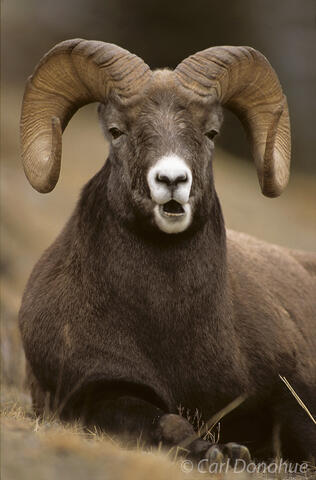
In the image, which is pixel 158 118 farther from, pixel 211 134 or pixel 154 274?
pixel 154 274

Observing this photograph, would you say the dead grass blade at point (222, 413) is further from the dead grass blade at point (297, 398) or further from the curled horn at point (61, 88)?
the curled horn at point (61, 88)

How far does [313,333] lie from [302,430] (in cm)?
137

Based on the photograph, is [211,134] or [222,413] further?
[211,134]

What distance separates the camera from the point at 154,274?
309 inches

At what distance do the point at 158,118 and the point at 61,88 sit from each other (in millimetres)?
1347

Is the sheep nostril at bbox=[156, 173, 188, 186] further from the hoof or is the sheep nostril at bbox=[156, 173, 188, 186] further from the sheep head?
the hoof

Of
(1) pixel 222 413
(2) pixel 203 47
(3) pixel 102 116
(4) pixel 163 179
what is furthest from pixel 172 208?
(2) pixel 203 47

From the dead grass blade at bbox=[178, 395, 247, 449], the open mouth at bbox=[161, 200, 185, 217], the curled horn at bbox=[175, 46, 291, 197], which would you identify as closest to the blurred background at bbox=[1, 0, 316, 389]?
the curled horn at bbox=[175, 46, 291, 197]

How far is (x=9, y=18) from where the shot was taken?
1797 inches

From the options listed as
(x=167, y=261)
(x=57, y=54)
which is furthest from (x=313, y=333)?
(x=57, y=54)

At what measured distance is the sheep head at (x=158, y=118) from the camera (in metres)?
7.43

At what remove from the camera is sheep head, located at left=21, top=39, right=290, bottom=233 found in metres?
7.43

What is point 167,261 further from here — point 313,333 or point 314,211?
point 314,211

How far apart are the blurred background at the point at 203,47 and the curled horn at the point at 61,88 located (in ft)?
66.0
